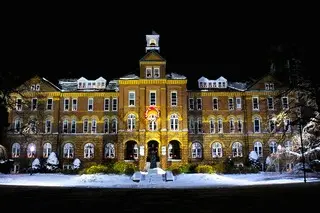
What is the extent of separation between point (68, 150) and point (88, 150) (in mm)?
3050

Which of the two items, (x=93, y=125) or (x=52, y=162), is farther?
(x=93, y=125)

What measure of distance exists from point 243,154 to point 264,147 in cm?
333

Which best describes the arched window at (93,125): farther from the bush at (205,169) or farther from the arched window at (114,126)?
the bush at (205,169)

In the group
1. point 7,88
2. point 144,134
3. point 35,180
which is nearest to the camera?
point 7,88

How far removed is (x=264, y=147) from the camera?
54.5 metres

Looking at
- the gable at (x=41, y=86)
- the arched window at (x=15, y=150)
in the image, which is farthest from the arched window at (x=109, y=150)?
the arched window at (x=15, y=150)

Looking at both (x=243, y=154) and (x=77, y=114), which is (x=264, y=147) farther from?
(x=77, y=114)

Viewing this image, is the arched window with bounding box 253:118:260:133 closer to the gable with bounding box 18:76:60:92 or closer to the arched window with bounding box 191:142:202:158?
the arched window with bounding box 191:142:202:158

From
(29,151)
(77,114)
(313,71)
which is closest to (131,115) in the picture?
(77,114)

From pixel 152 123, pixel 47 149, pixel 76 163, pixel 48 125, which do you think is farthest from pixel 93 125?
pixel 152 123

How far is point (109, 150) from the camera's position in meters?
55.1

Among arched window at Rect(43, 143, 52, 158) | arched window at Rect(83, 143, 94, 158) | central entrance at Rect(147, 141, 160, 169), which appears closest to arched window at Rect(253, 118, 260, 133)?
central entrance at Rect(147, 141, 160, 169)

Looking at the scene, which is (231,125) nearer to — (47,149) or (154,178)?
(154,178)

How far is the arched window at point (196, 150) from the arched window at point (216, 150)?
1.97 meters
